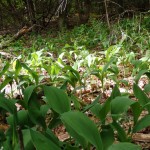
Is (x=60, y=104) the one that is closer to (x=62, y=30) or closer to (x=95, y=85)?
(x=95, y=85)

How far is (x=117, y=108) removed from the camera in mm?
1333

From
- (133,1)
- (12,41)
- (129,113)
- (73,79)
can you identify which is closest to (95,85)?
(73,79)

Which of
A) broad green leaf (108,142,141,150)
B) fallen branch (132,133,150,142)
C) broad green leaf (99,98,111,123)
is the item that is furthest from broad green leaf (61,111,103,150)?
fallen branch (132,133,150,142)

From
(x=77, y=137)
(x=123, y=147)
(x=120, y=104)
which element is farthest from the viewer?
(x=120, y=104)

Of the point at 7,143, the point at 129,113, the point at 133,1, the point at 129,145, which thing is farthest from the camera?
the point at 133,1

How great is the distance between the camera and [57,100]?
4.28ft

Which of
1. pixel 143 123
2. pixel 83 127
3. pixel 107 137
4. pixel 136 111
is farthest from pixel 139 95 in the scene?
pixel 83 127

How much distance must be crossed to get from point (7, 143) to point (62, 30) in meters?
7.48

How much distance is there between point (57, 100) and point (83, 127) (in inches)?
11.5

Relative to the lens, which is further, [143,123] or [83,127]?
[143,123]

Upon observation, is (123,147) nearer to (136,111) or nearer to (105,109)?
(105,109)

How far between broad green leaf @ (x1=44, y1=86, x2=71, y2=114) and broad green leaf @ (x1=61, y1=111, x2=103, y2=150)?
239 mm

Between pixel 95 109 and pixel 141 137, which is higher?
pixel 95 109

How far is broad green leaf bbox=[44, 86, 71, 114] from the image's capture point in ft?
4.21
